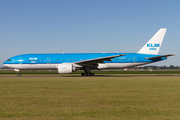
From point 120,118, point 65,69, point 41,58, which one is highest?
point 41,58

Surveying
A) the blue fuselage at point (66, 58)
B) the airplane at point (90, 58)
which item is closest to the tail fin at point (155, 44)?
the airplane at point (90, 58)

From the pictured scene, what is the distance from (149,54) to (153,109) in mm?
24107

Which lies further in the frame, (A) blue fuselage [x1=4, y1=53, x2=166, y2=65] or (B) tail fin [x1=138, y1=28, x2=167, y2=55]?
(B) tail fin [x1=138, y1=28, x2=167, y2=55]

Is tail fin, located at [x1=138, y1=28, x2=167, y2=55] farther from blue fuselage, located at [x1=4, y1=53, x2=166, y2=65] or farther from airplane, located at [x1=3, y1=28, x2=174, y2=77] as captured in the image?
blue fuselage, located at [x1=4, y1=53, x2=166, y2=65]

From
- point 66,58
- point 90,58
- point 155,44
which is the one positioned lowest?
point 90,58

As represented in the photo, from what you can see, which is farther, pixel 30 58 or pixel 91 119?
pixel 30 58

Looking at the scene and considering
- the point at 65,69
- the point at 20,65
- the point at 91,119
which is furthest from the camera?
the point at 20,65

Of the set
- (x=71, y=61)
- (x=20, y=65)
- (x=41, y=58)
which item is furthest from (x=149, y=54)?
(x=20, y=65)

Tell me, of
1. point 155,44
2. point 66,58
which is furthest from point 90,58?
point 155,44

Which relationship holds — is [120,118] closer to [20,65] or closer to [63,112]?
[63,112]

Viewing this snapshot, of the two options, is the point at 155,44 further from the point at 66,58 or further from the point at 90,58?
the point at 66,58

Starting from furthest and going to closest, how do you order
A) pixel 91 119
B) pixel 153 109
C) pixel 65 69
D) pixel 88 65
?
pixel 88 65
pixel 65 69
pixel 153 109
pixel 91 119

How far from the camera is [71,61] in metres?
28.3

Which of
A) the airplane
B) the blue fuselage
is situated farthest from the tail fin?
the blue fuselage
